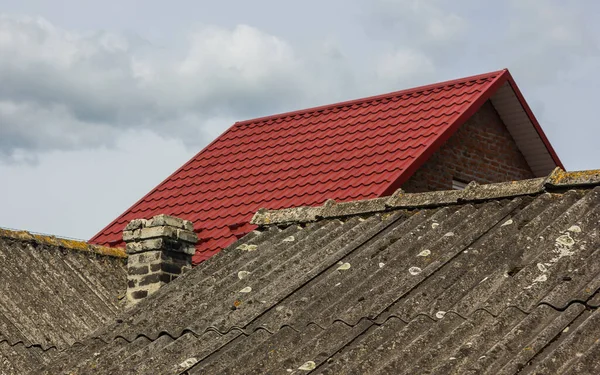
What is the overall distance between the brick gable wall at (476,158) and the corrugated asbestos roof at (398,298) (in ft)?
20.1

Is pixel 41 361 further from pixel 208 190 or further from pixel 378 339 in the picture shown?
pixel 208 190

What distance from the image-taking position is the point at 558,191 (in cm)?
772

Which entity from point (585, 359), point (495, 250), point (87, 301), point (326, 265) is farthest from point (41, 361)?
point (585, 359)

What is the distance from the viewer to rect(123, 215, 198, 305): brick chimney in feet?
38.4

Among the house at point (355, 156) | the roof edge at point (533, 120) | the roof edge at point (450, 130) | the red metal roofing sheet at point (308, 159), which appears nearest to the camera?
the roof edge at point (450, 130)

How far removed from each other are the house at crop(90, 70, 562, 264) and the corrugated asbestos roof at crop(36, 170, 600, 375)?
5.20 m

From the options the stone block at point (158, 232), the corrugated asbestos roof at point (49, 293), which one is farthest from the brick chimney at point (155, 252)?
the corrugated asbestos roof at point (49, 293)

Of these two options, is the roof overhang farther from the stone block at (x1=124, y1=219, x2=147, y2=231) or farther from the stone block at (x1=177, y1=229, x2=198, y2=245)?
the stone block at (x1=124, y1=219, x2=147, y2=231)

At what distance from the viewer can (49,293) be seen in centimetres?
1146

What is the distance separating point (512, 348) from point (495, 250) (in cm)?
158

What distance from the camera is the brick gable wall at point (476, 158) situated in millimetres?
14953

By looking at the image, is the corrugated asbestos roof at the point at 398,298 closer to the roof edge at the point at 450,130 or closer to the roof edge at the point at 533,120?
the roof edge at the point at 450,130

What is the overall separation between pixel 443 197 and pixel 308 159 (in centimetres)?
757

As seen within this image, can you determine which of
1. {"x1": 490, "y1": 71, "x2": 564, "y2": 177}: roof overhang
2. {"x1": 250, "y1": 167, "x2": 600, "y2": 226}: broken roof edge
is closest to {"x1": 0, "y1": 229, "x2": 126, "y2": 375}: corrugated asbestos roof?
{"x1": 250, "y1": 167, "x2": 600, "y2": 226}: broken roof edge
